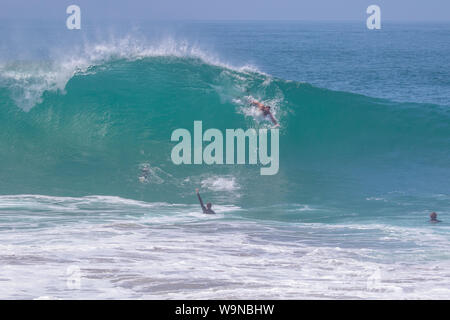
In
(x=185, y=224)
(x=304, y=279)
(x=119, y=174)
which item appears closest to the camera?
(x=304, y=279)

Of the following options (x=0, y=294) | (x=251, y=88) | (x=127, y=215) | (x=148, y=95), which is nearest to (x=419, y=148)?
(x=251, y=88)

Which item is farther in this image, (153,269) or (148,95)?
(148,95)

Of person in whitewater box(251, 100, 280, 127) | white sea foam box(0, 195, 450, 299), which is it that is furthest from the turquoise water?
person in whitewater box(251, 100, 280, 127)

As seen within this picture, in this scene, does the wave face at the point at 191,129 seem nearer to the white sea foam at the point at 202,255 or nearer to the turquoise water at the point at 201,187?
the turquoise water at the point at 201,187

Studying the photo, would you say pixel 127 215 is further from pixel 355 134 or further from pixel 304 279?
pixel 355 134

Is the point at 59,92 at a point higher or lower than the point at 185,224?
higher

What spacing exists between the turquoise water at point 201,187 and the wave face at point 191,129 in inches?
2.1

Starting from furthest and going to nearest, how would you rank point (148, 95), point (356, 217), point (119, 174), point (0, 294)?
point (148, 95) → point (119, 174) → point (356, 217) → point (0, 294)

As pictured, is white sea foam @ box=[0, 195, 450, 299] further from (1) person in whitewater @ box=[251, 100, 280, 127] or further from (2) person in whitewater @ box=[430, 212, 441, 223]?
(1) person in whitewater @ box=[251, 100, 280, 127]

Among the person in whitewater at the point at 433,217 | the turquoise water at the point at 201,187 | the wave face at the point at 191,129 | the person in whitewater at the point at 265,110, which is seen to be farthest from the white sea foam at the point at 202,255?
the person in whitewater at the point at 265,110

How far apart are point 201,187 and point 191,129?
4340 millimetres

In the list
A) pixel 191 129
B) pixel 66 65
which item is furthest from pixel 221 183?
pixel 66 65

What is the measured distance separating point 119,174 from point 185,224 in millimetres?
4375

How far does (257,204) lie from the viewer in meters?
15.6
